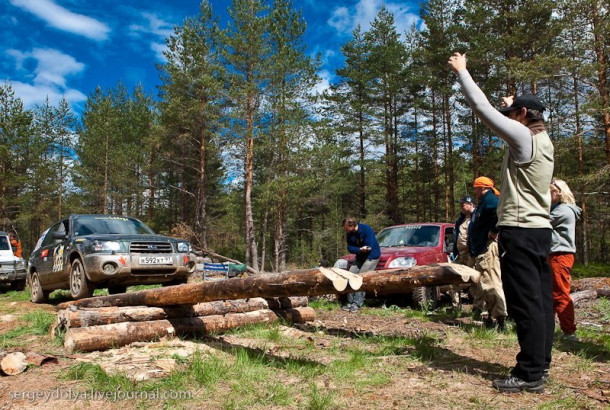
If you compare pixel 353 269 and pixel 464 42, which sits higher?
pixel 464 42

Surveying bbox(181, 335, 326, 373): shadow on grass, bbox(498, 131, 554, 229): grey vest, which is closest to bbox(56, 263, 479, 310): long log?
bbox(181, 335, 326, 373): shadow on grass

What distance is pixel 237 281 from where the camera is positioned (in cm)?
428

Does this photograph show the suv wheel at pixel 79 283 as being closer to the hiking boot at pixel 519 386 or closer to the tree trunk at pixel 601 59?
the hiking boot at pixel 519 386

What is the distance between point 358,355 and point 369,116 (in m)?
23.7

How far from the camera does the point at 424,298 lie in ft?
24.8

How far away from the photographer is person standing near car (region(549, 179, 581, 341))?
4.65 meters

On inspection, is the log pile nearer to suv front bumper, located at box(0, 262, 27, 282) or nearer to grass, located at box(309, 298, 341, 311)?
grass, located at box(309, 298, 341, 311)

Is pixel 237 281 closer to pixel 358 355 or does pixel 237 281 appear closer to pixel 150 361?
pixel 150 361

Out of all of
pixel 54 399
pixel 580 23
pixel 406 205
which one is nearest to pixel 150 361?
pixel 54 399

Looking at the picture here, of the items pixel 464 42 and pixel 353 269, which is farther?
pixel 464 42

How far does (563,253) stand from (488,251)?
0.92 meters

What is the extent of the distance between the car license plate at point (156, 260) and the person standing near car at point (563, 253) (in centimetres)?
582

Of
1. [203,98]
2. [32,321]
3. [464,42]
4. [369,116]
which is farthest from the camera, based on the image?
[369,116]

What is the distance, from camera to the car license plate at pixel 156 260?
23.4 ft
